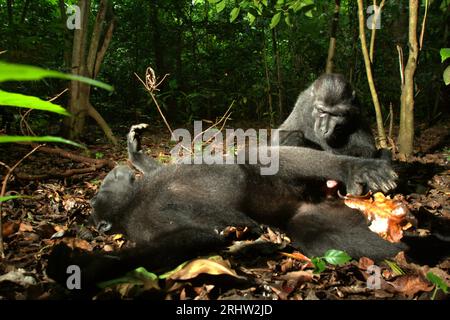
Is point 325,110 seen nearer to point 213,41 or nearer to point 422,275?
point 422,275

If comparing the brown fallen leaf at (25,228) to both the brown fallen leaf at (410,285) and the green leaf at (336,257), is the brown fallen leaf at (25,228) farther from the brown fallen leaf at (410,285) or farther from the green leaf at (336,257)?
the brown fallen leaf at (410,285)

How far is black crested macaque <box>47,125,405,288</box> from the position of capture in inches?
115

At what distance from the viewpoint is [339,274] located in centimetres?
260

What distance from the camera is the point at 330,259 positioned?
2.69 metres

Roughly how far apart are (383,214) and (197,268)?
1.58m

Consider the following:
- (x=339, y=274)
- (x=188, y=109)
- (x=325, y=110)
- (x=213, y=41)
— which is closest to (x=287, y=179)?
(x=339, y=274)

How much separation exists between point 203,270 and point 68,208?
211cm

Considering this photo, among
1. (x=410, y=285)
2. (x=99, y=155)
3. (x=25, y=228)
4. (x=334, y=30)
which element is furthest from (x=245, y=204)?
(x=334, y=30)

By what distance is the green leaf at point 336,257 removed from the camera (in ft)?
8.75

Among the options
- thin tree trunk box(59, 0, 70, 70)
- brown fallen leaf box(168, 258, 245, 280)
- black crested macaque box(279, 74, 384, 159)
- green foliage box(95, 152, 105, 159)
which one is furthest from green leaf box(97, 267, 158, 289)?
thin tree trunk box(59, 0, 70, 70)

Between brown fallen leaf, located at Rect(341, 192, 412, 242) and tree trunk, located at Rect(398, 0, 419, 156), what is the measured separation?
254 cm

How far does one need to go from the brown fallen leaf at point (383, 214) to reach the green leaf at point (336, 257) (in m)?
0.45

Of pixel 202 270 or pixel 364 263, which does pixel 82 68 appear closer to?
pixel 202 270

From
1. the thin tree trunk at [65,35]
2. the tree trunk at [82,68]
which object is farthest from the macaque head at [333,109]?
the thin tree trunk at [65,35]
